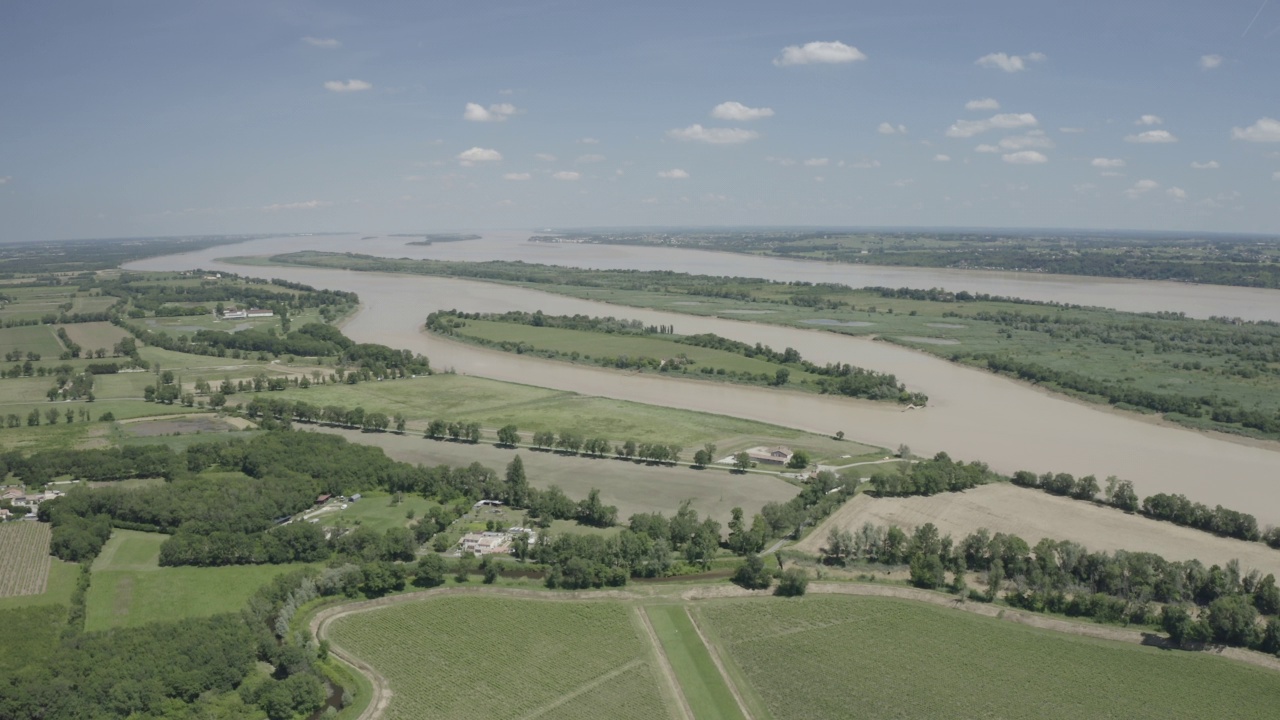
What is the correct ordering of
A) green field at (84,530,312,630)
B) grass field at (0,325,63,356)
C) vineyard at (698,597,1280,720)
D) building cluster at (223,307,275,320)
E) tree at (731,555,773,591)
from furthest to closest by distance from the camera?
building cluster at (223,307,275,320)
grass field at (0,325,63,356)
tree at (731,555,773,591)
green field at (84,530,312,630)
vineyard at (698,597,1280,720)

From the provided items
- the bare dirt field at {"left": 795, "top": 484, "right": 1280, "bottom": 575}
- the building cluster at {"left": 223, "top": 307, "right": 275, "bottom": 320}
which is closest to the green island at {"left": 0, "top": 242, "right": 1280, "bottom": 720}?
the bare dirt field at {"left": 795, "top": 484, "right": 1280, "bottom": 575}

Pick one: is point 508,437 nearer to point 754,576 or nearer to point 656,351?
point 754,576

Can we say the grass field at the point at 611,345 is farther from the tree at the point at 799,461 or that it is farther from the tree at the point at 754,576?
the tree at the point at 754,576

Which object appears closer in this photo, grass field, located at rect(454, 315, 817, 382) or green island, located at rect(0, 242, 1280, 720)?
green island, located at rect(0, 242, 1280, 720)

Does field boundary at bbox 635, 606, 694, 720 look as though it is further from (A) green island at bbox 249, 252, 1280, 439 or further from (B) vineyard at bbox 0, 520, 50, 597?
(A) green island at bbox 249, 252, 1280, 439

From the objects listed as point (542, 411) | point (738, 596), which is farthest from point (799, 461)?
point (542, 411)

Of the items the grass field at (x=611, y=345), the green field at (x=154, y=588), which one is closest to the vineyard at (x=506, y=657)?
the green field at (x=154, y=588)

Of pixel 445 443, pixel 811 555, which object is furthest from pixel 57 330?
pixel 811 555

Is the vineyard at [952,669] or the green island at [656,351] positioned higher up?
the green island at [656,351]

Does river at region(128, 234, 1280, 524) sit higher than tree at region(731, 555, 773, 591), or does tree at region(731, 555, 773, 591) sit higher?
river at region(128, 234, 1280, 524)
